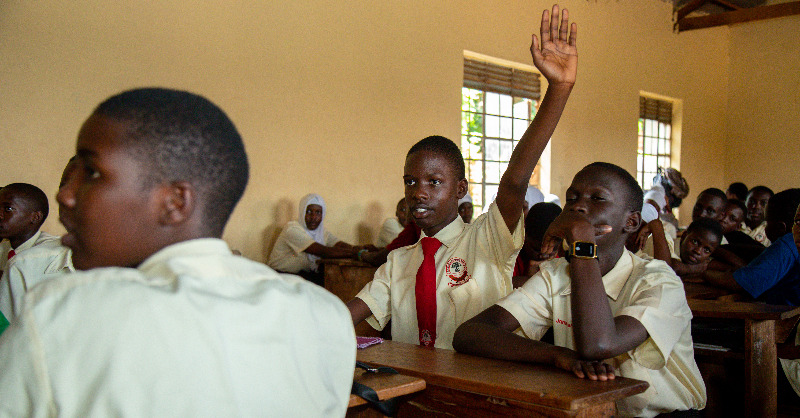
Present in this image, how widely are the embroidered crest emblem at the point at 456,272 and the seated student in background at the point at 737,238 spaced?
2861mm

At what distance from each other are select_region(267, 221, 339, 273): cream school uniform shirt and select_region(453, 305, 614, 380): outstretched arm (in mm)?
4176

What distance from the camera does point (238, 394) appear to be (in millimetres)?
838

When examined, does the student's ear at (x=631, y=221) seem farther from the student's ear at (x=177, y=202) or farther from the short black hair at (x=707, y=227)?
the short black hair at (x=707, y=227)

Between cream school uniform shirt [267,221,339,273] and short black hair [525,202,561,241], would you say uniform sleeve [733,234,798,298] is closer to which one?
short black hair [525,202,561,241]

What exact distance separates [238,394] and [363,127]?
6008 mm

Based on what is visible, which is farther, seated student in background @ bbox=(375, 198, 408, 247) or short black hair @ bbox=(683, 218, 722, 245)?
seated student in background @ bbox=(375, 198, 408, 247)

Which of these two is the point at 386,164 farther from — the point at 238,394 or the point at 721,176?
the point at 721,176

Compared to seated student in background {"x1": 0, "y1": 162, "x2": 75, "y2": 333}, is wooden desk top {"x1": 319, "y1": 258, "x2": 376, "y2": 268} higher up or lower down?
lower down

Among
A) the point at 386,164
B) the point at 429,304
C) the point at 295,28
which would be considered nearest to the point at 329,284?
the point at 386,164

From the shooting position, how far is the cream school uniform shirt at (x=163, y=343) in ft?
2.49

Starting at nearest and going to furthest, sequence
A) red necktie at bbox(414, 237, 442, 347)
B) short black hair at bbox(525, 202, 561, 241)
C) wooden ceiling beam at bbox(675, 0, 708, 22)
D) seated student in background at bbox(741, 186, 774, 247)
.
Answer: red necktie at bbox(414, 237, 442, 347) → short black hair at bbox(525, 202, 561, 241) → seated student in background at bbox(741, 186, 774, 247) → wooden ceiling beam at bbox(675, 0, 708, 22)

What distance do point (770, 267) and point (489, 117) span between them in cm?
510

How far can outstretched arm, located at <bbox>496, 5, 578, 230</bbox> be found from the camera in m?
1.90

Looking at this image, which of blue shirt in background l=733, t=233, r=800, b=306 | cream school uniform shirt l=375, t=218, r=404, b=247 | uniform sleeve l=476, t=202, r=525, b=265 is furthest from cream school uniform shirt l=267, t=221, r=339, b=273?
uniform sleeve l=476, t=202, r=525, b=265
